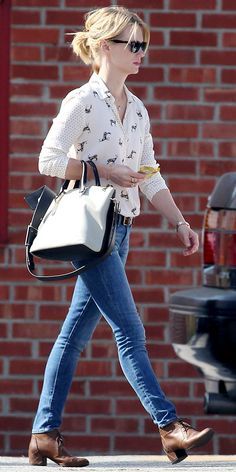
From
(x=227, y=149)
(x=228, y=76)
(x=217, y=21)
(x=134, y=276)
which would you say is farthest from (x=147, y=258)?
(x=217, y=21)

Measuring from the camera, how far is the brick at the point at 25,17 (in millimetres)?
7652

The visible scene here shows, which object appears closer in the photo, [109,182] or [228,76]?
[109,182]

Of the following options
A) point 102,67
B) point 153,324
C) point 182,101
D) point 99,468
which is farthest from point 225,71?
point 99,468

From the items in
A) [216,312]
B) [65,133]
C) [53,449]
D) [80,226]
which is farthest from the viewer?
[53,449]

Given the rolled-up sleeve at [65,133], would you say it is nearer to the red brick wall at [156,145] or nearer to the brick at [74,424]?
the red brick wall at [156,145]

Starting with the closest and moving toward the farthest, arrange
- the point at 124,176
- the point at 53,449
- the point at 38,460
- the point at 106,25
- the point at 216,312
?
the point at 216,312, the point at 124,176, the point at 106,25, the point at 53,449, the point at 38,460

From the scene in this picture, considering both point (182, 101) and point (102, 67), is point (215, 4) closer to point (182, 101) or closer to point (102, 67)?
point (182, 101)

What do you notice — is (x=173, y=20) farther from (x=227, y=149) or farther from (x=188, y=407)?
(x=188, y=407)

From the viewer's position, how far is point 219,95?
7.68 metres

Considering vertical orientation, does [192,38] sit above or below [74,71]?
A: above

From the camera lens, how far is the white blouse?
5.79 m

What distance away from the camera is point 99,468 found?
20.5ft

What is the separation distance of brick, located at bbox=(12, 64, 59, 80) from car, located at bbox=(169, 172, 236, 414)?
2324 mm

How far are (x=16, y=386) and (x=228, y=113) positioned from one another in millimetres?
1711
